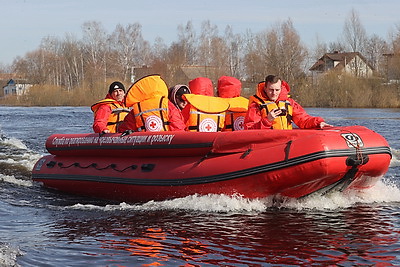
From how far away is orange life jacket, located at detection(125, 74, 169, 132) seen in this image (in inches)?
340

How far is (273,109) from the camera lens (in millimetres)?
7926

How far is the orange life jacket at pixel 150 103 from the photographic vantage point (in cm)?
864

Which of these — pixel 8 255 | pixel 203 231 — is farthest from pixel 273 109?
pixel 8 255

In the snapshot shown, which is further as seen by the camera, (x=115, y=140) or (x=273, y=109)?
(x=115, y=140)

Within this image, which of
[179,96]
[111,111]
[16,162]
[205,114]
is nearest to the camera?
[205,114]

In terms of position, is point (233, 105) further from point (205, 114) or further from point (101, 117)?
point (101, 117)

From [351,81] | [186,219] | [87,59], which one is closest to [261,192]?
[186,219]

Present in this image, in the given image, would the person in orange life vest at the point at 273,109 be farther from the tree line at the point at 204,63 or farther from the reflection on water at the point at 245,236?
the tree line at the point at 204,63

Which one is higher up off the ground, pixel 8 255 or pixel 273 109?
pixel 273 109

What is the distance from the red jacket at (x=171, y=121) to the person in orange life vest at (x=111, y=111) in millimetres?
386

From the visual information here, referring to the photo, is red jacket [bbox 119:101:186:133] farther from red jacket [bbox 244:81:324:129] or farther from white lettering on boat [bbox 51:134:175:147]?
red jacket [bbox 244:81:324:129]

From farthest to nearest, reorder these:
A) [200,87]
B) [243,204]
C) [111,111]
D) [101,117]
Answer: [111,111] < [101,117] < [200,87] < [243,204]

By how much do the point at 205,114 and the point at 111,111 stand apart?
171 centimetres

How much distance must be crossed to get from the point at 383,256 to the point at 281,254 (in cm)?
83
